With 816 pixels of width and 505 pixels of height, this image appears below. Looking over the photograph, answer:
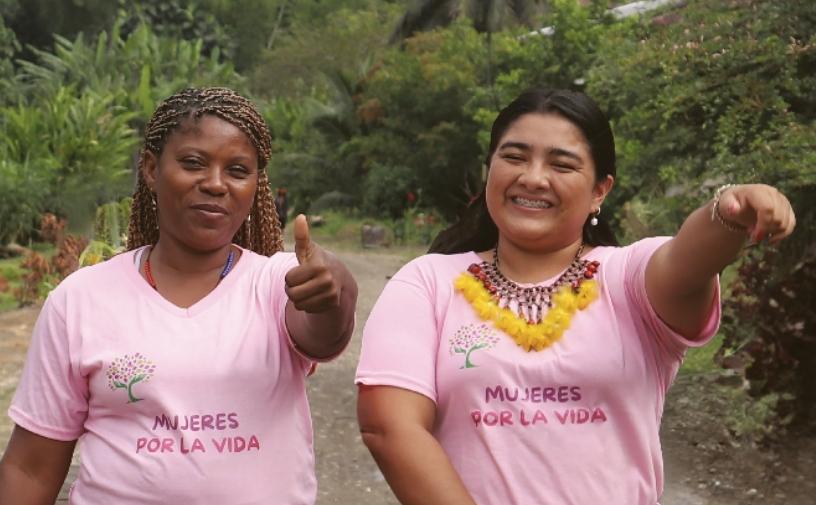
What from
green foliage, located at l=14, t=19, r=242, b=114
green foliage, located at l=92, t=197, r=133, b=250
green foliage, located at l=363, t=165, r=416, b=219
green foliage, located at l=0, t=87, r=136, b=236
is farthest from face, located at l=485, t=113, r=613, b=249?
green foliage, located at l=14, t=19, r=242, b=114

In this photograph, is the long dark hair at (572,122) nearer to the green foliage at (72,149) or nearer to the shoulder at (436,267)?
the shoulder at (436,267)

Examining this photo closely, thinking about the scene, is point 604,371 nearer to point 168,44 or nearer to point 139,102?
point 139,102

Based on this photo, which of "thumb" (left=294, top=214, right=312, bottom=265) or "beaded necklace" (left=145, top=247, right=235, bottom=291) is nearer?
"thumb" (left=294, top=214, right=312, bottom=265)

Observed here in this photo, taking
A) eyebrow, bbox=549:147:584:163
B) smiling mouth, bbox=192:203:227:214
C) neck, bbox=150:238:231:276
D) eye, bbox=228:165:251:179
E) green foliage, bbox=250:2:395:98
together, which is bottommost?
green foliage, bbox=250:2:395:98

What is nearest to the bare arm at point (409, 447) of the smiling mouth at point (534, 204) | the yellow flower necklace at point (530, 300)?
the yellow flower necklace at point (530, 300)

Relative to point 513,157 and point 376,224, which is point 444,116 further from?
point 513,157

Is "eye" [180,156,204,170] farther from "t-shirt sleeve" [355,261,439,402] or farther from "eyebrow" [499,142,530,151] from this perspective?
"eyebrow" [499,142,530,151]

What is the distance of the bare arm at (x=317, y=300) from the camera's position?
6.95 ft

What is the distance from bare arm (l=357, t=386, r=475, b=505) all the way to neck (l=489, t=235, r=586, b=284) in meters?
0.36

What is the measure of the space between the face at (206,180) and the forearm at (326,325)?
0.83 ft

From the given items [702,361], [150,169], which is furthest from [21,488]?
[702,361]

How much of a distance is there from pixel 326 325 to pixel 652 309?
0.64 m

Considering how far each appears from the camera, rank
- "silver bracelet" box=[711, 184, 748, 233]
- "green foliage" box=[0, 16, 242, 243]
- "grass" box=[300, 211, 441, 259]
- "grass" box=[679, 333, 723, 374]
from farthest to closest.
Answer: "grass" box=[300, 211, 441, 259] < "green foliage" box=[0, 16, 242, 243] < "grass" box=[679, 333, 723, 374] < "silver bracelet" box=[711, 184, 748, 233]

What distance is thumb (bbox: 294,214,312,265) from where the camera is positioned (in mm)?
2107
